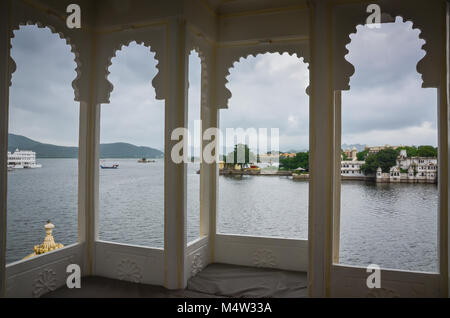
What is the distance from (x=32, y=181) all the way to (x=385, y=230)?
6086 millimetres

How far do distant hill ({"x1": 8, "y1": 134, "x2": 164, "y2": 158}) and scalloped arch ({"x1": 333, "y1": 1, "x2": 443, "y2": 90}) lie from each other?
3.83m

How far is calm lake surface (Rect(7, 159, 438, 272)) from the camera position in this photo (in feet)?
10.8

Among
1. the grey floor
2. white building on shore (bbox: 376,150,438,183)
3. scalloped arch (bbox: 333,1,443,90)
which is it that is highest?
scalloped arch (bbox: 333,1,443,90)

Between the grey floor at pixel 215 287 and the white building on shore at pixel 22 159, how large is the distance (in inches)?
107

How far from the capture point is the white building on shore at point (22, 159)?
5.12 m

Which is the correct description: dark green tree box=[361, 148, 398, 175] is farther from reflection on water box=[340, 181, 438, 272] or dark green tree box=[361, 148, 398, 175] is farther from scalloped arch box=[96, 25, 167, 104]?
scalloped arch box=[96, 25, 167, 104]

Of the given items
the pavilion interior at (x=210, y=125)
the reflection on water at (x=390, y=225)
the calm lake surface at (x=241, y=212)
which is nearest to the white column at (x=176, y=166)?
the pavilion interior at (x=210, y=125)

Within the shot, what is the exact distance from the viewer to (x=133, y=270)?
11.7 feet

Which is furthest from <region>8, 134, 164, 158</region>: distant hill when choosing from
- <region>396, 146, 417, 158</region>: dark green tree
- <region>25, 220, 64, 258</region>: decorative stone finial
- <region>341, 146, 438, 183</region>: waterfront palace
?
<region>396, 146, 417, 158</region>: dark green tree

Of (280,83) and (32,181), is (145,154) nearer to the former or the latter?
(32,181)

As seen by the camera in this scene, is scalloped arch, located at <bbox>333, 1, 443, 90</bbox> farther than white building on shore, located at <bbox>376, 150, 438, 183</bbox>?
No

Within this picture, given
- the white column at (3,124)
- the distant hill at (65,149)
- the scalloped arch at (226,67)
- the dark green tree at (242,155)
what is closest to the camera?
the white column at (3,124)

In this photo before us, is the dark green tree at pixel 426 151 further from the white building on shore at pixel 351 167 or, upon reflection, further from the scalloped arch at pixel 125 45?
the scalloped arch at pixel 125 45

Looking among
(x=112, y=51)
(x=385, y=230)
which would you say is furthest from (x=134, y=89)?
(x=385, y=230)
